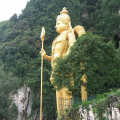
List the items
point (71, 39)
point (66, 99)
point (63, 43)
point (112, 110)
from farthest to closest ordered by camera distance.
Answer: point (63, 43)
point (71, 39)
point (66, 99)
point (112, 110)

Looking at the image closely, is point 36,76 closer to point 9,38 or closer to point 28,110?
point 28,110

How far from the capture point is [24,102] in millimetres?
20312

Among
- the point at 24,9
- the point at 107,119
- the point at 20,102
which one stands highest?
the point at 24,9

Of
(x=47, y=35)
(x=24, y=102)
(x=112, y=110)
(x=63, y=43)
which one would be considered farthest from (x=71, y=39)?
(x=47, y=35)

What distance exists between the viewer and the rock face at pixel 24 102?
64.9ft

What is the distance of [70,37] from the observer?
10.3 metres

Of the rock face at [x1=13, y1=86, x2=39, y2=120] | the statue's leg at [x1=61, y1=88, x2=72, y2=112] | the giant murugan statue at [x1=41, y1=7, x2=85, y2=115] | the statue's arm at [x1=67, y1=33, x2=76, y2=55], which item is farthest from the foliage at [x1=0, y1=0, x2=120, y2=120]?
the statue's leg at [x1=61, y1=88, x2=72, y2=112]

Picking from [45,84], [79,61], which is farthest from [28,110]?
[79,61]

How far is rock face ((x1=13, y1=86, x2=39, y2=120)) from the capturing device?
19781 millimetres

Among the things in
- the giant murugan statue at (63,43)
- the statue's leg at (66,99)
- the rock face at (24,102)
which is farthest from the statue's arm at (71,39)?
the rock face at (24,102)

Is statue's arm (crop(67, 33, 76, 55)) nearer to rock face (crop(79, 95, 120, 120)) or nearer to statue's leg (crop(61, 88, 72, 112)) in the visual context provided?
statue's leg (crop(61, 88, 72, 112))

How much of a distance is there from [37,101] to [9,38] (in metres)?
12.7

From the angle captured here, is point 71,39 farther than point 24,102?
No

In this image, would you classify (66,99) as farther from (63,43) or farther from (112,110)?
(112,110)
